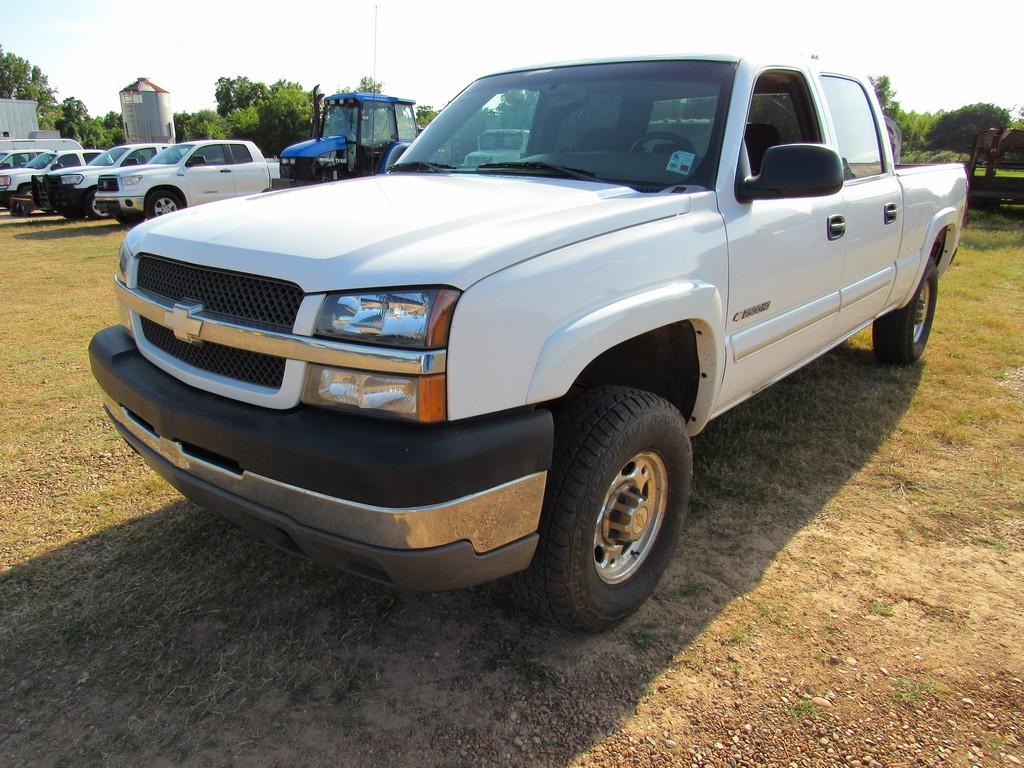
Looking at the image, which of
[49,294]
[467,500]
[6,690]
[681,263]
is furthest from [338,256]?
[49,294]

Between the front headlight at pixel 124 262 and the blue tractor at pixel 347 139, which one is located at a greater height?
the blue tractor at pixel 347 139

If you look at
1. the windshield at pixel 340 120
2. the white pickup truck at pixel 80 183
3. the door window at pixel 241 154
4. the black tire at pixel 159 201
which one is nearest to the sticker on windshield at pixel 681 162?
the black tire at pixel 159 201

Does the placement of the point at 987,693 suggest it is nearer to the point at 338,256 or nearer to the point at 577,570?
the point at 577,570

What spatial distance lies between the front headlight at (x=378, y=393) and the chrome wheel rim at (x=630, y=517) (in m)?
0.72

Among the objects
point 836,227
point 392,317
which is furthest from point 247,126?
point 392,317

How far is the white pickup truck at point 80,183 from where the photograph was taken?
16.6 meters

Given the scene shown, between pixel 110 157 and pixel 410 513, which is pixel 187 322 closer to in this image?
pixel 410 513

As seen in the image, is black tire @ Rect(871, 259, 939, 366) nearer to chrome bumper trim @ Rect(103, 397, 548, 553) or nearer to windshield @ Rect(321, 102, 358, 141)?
chrome bumper trim @ Rect(103, 397, 548, 553)

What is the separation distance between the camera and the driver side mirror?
2521 mm

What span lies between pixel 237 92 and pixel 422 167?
321ft

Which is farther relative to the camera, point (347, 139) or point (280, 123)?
point (280, 123)

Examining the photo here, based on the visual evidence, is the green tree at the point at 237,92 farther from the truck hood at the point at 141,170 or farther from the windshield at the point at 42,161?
the truck hood at the point at 141,170

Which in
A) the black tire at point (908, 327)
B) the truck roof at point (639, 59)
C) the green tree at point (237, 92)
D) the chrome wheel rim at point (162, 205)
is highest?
the green tree at point (237, 92)

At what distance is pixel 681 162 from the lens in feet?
8.98
